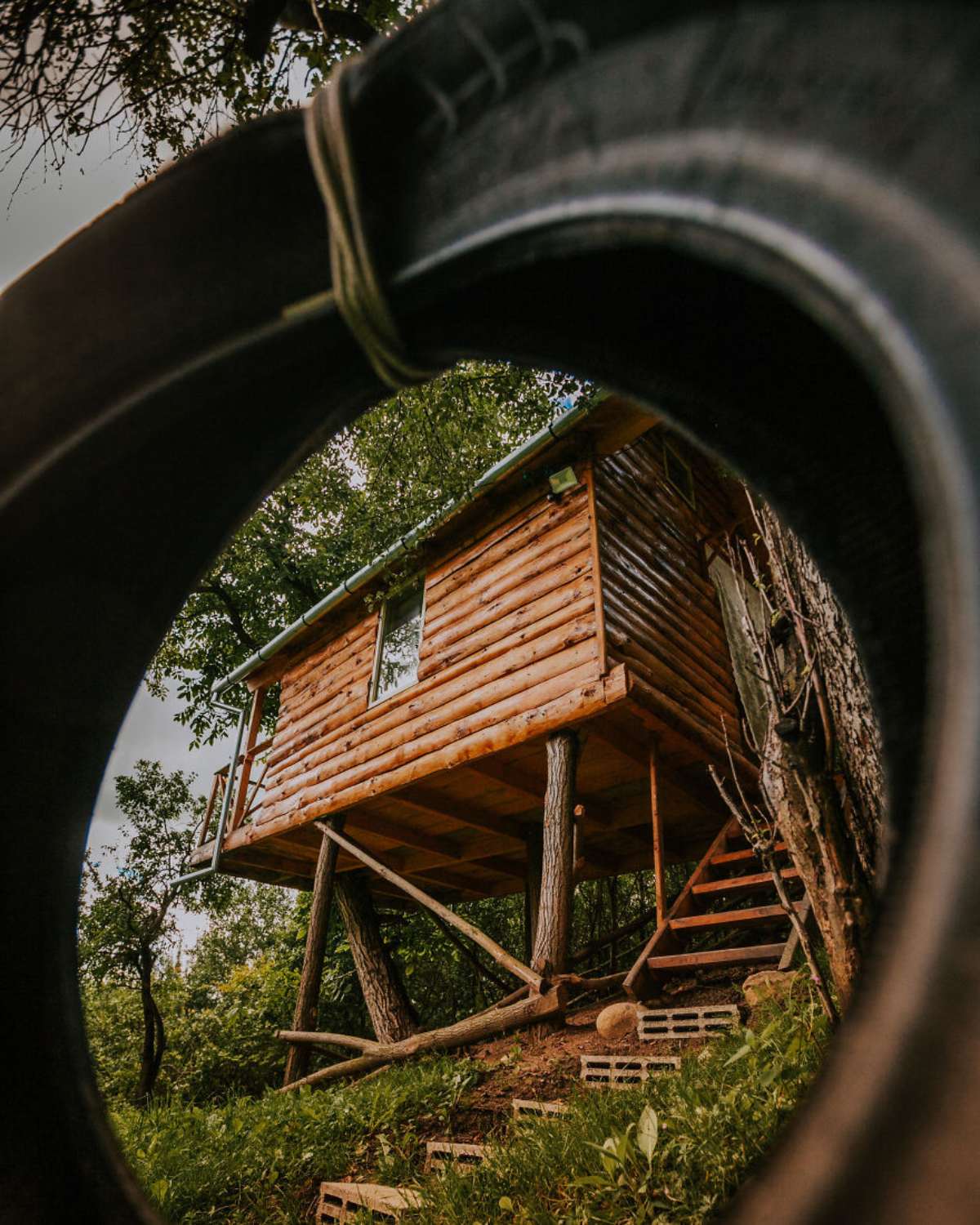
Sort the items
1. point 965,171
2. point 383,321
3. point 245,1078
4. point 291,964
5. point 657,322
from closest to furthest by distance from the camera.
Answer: point 965,171
point 383,321
point 657,322
point 245,1078
point 291,964

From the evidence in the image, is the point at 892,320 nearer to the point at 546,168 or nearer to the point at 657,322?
the point at 546,168

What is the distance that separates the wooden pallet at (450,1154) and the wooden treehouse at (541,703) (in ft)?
4.40

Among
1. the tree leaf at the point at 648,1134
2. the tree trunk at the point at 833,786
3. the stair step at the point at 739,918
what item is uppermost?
the tree trunk at the point at 833,786

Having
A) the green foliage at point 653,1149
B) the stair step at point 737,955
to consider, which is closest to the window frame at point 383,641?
the stair step at point 737,955

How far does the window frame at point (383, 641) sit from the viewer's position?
7301 millimetres

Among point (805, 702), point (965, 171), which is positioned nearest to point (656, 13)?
point (965, 171)

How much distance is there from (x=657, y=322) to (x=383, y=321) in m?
0.32

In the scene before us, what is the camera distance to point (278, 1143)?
13.3 ft

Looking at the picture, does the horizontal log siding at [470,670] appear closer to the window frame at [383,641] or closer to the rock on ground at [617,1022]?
the window frame at [383,641]

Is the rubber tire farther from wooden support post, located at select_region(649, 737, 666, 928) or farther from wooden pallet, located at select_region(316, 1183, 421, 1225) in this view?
wooden support post, located at select_region(649, 737, 666, 928)

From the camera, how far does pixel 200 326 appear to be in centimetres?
69

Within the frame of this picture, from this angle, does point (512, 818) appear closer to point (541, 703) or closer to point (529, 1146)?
point (541, 703)

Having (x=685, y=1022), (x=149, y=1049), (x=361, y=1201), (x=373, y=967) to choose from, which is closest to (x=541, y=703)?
(x=685, y=1022)

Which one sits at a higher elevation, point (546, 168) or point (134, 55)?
point (134, 55)
